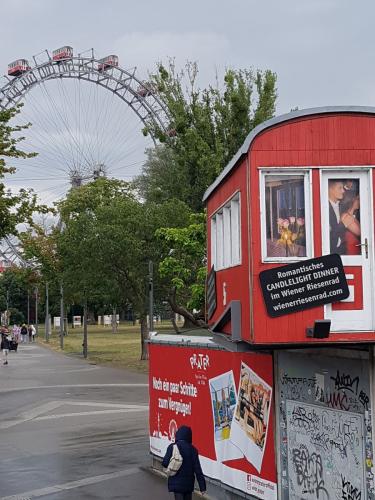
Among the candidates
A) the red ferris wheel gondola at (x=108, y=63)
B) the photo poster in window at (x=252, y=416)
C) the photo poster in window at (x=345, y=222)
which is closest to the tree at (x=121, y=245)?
the photo poster in window at (x=252, y=416)

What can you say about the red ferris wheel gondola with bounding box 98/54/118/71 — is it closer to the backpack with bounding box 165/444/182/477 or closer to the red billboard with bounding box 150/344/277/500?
the red billboard with bounding box 150/344/277/500

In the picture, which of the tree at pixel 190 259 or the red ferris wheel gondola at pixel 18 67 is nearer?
the tree at pixel 190 259

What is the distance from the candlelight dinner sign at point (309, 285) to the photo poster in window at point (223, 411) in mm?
3594

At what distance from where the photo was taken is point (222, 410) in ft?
38.5

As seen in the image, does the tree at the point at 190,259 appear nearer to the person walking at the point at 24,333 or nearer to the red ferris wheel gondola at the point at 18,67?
the red ferris wheel gondola at the point at 18,67

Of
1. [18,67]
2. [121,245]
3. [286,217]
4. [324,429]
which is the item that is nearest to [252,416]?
[324,429]

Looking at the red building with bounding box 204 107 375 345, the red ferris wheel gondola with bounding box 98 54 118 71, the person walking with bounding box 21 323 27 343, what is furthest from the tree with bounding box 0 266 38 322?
the red building with bounding box 204 107 375 345

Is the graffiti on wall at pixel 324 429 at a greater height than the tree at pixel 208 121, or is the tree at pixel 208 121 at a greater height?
the tree at pixel 208 121

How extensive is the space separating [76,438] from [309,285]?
40.2 ft

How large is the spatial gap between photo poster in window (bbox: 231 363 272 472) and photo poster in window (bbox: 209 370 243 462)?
0.50ft

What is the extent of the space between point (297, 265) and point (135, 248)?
27492 millimetres

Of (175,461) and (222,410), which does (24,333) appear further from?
(175,461)

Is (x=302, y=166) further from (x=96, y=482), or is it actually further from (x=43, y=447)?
(x=43, y=447)

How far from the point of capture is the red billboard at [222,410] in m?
10.4
